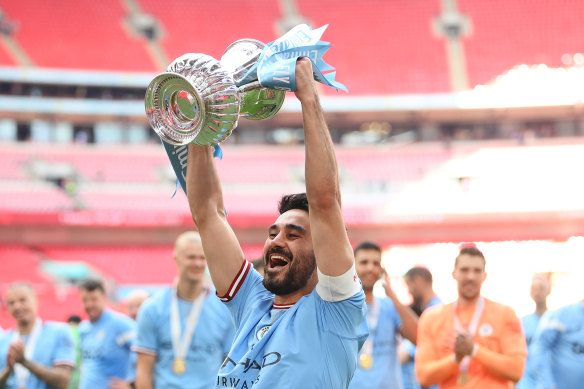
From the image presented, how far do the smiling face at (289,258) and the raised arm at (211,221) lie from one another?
13.0 inches

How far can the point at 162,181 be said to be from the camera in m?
25.2

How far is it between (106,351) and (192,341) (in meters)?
2.21

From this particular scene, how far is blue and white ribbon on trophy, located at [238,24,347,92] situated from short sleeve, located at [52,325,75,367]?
4251 mm

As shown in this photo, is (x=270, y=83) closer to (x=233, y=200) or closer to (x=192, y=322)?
(x=192, y=322)

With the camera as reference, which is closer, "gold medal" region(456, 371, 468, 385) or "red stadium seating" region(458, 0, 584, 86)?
"gold medal" region(456, 371, 468, 385)

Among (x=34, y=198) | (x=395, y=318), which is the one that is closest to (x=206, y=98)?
(x=395, y=318)

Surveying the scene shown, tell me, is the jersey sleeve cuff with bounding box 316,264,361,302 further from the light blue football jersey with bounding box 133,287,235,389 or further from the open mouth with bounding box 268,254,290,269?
the light blue football jersey with bounding box 133,287,235,389

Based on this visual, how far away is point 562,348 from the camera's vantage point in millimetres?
6234

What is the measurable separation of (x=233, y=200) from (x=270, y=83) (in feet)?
Result: 72.1

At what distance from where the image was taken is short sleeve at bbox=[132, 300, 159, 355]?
532 centimetres

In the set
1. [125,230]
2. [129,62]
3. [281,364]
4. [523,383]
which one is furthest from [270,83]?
[129,62]

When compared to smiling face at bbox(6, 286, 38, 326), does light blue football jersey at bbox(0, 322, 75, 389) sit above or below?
below

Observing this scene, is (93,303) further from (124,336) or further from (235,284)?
(235,284)

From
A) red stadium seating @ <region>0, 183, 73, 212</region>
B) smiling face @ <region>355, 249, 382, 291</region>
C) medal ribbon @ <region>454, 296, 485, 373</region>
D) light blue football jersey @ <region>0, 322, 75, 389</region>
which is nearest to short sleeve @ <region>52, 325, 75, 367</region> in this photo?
light blue football jersey @ <region>0, 322, 75, 389</region>
